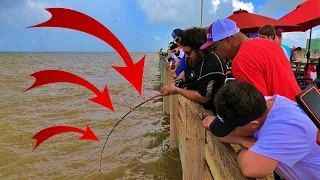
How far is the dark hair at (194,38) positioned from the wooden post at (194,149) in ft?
2.45

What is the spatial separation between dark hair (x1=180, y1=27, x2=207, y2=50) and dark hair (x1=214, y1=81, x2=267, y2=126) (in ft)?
5.03

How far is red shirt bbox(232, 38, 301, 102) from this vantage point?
90.4 inches

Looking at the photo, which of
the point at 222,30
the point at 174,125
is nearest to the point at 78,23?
the point at 222,30

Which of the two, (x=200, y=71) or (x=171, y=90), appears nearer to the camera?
(x=200, y=71)

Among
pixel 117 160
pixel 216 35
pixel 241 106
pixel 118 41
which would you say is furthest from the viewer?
pixel 117 160

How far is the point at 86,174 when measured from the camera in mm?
5988

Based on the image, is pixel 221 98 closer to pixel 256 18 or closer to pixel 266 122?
pixel 266 122

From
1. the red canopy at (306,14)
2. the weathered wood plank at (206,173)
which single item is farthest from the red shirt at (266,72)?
the red canopy at (306,14)

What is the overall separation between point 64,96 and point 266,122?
51.3 feet

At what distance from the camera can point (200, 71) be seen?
305 centimetres

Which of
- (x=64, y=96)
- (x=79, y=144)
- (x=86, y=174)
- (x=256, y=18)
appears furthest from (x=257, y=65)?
(x=64, y=96)

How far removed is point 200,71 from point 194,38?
0.36m

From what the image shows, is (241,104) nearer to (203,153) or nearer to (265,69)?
(265,69)

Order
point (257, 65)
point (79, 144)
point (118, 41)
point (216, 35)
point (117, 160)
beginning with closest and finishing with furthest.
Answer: point (257, 65) < point (216, 35) < point (118, 41) < point (117, 160) < point (79, 144)
